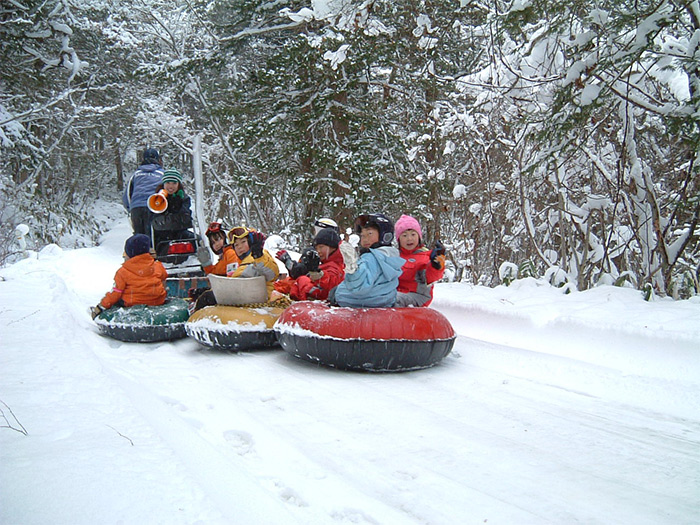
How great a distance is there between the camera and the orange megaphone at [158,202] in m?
6.28

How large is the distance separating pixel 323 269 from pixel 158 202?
2506 millimetres

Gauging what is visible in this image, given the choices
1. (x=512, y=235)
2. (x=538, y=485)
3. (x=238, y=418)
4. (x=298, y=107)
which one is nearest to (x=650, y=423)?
(x=538, y=485)

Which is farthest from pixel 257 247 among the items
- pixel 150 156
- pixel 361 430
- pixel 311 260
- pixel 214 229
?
pixel 361 430

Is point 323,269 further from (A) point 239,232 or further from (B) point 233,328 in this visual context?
(B) point 233,328

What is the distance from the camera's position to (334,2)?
5262mm

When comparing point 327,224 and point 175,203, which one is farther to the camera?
point 175,203

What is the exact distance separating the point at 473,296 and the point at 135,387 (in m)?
4.41

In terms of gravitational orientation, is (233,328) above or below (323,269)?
below

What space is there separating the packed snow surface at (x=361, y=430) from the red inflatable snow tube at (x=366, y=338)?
150 mm

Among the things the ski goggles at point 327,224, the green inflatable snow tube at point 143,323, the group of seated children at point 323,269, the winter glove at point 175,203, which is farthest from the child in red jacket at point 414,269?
the winter glove at point 175,203

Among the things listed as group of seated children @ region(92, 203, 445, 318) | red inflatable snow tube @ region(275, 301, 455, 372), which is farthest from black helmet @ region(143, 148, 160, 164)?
red inflatable snow tube @ region(275, 301, 455, 372)

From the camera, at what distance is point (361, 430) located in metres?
2.89

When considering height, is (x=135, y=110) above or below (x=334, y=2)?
above

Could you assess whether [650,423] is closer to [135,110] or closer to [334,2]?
[334,2]
